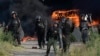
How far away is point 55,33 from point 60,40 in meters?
0.40

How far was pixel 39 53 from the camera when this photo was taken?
21.9 meters

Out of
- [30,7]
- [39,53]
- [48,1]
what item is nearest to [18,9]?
[30,7]

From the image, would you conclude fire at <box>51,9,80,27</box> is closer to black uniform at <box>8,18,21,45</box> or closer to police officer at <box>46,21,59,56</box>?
black uniform at <box>8,18,21,45</box>

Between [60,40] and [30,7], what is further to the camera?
[30,7]

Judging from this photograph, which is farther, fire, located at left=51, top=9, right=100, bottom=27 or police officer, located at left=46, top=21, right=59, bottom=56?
fire, located at left=51, top=9, right=100, bottom=27

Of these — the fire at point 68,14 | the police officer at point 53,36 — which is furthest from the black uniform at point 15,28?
the fire at point 68,14

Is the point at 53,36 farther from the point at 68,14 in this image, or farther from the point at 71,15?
the point at 71,15

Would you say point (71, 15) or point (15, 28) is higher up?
point (15, 28)

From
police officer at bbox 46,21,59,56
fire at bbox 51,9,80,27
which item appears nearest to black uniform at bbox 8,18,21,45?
police officer at bbox 46,21,59,56

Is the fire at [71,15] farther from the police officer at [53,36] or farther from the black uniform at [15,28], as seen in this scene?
the police officer at [53,36]

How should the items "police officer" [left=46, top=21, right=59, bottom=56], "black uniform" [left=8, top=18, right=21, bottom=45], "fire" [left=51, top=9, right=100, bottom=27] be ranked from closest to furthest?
1. "police officer" [left=46, top=21, right=59, bottom=56]
2. "black uniform" [left=8, top=18, right=21, bottom=45]
3. "fire" [left=51, top=9, right=100, bottom=27]

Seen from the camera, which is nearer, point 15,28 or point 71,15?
point 15,28

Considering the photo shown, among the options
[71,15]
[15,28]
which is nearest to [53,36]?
[15,28]

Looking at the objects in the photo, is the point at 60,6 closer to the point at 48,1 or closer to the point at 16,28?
the point at 48,1
